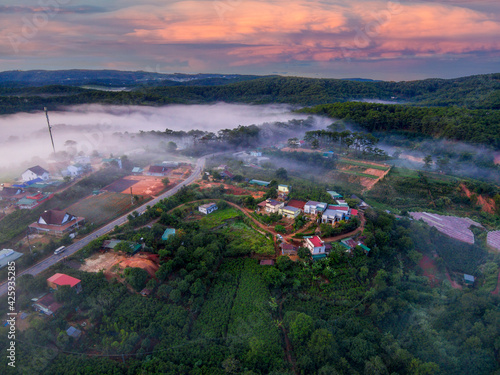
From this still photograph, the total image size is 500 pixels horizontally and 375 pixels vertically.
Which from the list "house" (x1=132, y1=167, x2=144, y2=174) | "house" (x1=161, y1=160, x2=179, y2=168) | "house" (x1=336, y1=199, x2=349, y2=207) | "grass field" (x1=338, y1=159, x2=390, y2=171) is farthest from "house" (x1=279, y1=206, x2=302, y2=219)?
"house" (x1=132, y1=167, x2=144, y2=174)

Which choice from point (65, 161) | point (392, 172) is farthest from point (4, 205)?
point (392, 172)

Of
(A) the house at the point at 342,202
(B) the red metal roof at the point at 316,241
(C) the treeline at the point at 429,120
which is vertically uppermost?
(C) the treeline at the point at 429,120

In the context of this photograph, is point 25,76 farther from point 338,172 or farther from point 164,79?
point 338,172

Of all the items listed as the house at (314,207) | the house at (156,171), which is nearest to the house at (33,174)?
→ the house at (156,171)

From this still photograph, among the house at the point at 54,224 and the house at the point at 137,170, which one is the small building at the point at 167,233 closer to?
the house at the point at 54,224

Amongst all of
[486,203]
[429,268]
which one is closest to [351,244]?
[429,268]
